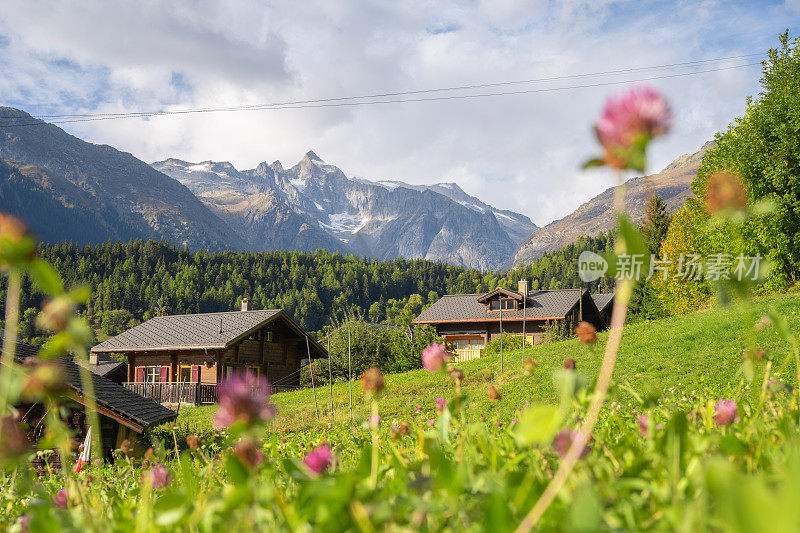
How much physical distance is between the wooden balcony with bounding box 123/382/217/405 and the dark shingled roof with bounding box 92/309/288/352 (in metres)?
2.07

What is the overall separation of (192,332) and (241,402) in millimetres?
32088

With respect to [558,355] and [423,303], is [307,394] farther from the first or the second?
[423,303]

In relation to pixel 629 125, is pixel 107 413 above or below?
below

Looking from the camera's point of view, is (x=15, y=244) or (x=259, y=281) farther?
(x=259, y=281)

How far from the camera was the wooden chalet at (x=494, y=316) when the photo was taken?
35.7 meters

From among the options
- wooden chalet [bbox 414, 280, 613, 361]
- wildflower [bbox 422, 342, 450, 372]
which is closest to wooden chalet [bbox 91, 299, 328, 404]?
wooden chalet [bbox 414, 280, 613, 361]

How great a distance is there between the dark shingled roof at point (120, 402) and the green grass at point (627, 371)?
0.72m

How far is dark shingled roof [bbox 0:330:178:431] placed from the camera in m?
9.12

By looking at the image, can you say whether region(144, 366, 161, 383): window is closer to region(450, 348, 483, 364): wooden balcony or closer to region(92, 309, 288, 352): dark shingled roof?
region(92, 309, 288, 352): dark shingled roof

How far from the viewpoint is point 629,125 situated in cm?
74

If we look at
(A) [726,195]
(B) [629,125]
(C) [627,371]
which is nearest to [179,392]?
(C) [627,371]

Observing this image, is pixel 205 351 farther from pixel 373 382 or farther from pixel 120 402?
pixel 373 382

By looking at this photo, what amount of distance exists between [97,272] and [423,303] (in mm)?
63022

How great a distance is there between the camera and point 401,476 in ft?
3.46
